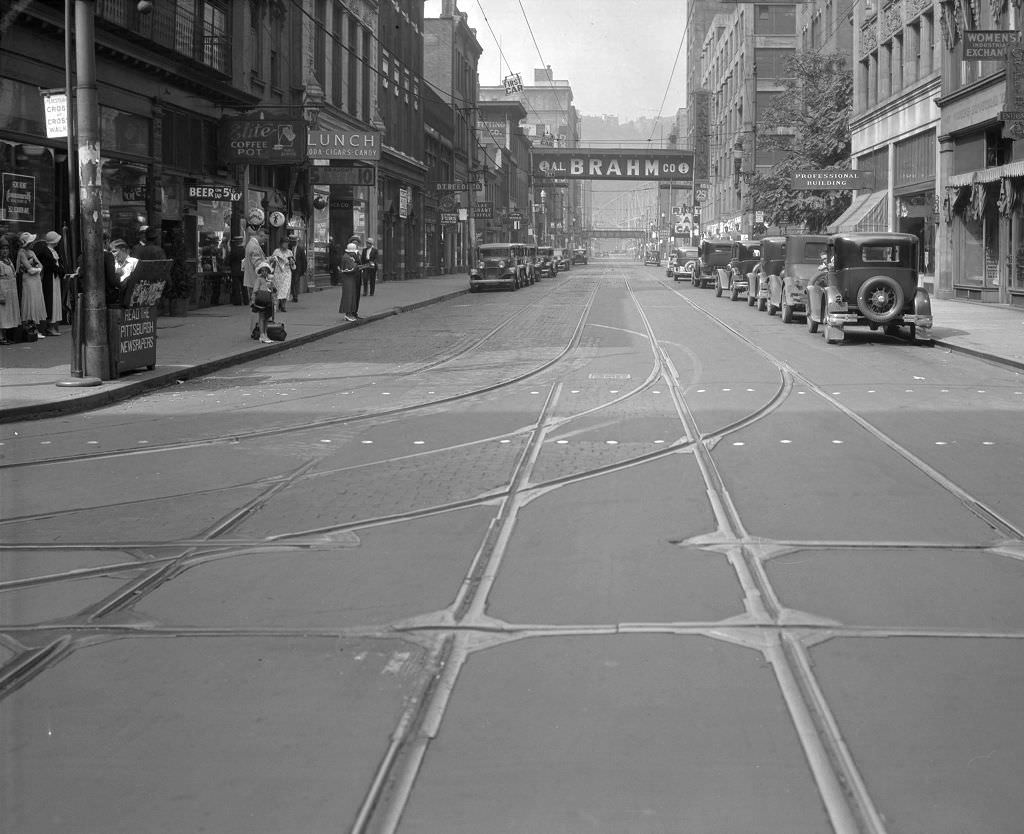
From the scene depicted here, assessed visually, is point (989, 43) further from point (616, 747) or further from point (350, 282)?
point (616, 747)

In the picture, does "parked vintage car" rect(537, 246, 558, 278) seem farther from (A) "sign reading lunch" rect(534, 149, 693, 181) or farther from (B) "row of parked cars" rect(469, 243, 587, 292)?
(A) "sign reading lunch" rect(534, 149, 693, 181)

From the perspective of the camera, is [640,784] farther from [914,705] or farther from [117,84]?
[117,84]

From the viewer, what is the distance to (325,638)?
17.6ft

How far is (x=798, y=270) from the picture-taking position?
95.6 ft

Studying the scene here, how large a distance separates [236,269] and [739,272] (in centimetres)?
1647

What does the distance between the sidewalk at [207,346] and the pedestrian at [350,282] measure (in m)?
0.32

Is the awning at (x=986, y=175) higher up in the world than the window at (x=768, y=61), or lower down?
lower down

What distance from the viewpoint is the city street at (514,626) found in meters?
3.80

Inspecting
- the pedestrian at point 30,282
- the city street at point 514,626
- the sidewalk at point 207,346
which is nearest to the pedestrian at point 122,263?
the sidewalk at point 207,346

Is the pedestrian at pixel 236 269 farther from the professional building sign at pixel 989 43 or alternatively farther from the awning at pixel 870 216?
the awning at pixel 870 216

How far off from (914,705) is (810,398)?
9982mm

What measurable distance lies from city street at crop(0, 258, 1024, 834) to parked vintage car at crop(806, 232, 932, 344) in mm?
10361

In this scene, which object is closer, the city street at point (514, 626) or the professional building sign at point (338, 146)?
the city street at point (514, 626)

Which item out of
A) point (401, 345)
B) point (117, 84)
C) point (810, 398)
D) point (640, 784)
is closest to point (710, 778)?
point (640, 784)
